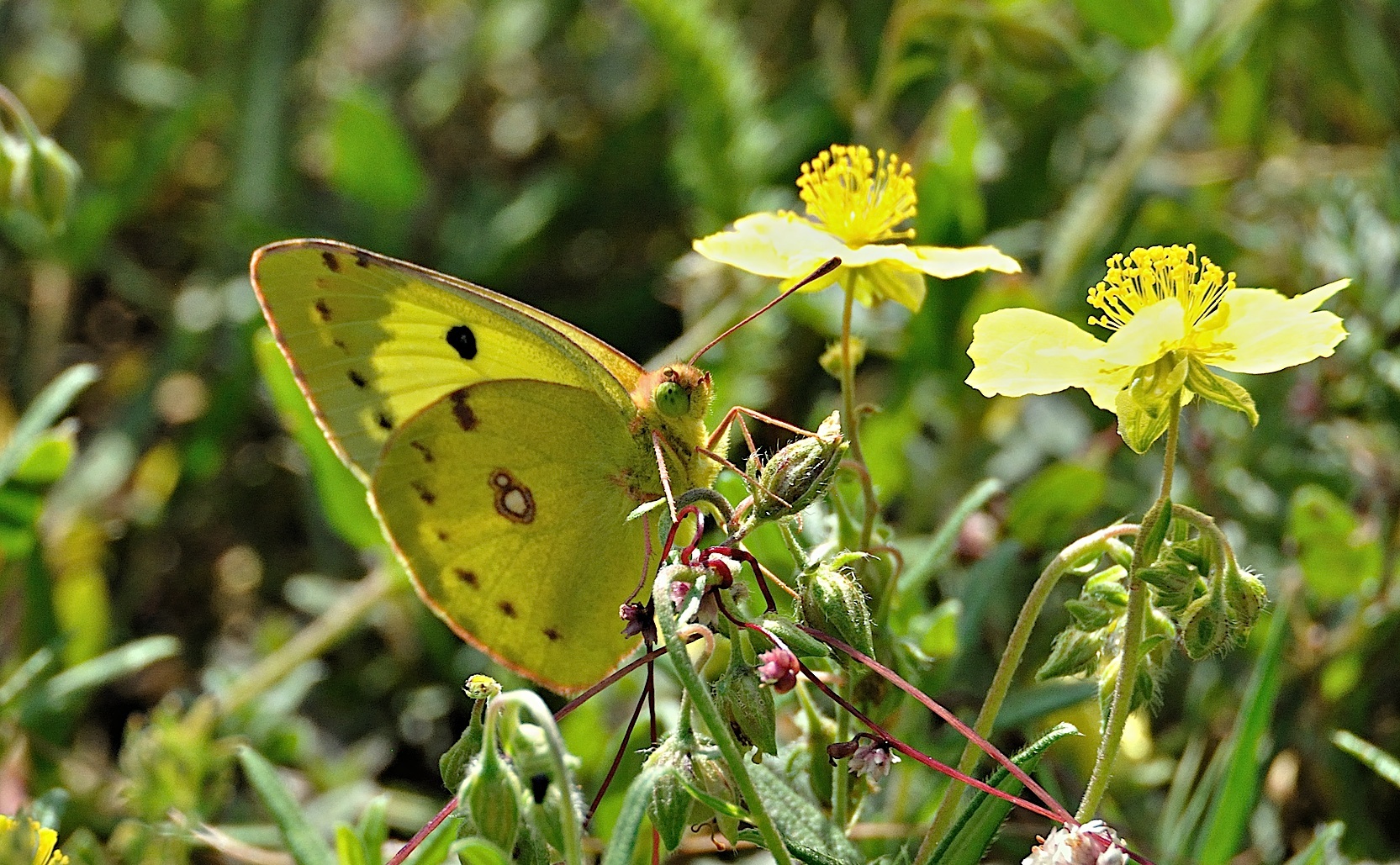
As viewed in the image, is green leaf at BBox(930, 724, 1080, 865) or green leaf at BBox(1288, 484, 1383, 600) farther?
green leaf at BBox(1288, 484, 1383, 600)

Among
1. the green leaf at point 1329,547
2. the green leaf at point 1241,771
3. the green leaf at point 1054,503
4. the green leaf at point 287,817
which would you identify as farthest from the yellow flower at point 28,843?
the green leaf at point 1329,547

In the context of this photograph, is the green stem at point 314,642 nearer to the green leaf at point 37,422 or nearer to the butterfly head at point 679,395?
the green leaf at point 37,422

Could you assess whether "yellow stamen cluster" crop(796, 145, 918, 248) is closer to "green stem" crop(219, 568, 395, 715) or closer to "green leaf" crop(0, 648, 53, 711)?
"green stem" crop(219, 568, 395, 715)

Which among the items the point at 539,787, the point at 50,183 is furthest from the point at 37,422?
the point at 539,787

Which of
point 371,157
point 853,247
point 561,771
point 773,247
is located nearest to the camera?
point 561,771

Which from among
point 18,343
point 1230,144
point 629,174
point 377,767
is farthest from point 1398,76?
point 18,343

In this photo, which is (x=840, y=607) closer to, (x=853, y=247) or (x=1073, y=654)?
(x=1073, y=654)

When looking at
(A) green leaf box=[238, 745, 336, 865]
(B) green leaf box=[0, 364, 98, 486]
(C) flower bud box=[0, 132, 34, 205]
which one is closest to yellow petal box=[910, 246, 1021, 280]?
(A) green leaf box=[238, 745, 336, 865]

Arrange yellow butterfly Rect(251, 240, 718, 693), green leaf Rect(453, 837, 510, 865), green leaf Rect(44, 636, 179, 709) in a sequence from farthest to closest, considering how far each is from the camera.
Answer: green leaf Rect(44, 636, 179, 709) < yellow butterfly Rect(251, 240, 718, 693) < green leaf Rect(453, 837, 510, 865)
